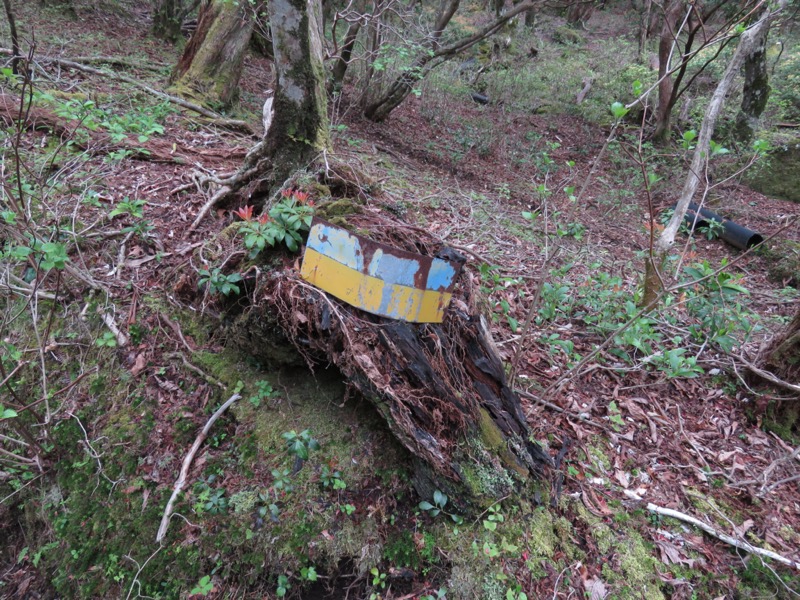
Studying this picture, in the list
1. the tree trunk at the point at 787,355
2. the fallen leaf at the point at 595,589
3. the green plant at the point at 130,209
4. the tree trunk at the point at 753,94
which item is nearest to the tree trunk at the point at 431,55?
the green plant at the point at 130,209

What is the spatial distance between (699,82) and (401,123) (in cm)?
1018

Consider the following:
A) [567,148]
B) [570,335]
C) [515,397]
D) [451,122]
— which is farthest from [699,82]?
[515,397]

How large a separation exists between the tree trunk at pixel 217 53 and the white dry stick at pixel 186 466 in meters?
5.22

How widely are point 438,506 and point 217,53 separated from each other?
6.94m

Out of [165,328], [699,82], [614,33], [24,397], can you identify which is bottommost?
[24,397]

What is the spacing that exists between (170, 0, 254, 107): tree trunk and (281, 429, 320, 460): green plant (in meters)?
5.58

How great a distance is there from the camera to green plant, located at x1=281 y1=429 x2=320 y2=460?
7.21 feet

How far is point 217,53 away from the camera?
6125mm

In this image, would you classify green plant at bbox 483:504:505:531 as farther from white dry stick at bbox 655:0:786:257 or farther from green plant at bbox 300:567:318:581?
white dry stick at bbox 655:0:786:257

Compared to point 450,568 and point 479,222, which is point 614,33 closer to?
point 479,222

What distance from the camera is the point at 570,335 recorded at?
3686mm

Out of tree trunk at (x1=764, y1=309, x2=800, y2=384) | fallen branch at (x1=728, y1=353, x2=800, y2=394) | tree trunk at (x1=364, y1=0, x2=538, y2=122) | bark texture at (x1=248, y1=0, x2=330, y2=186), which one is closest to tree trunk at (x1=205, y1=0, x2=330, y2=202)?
bark texture at (x1=248, y1=0, x2=330, y2=186)

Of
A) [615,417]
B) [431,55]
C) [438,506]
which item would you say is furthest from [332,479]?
[431,55]

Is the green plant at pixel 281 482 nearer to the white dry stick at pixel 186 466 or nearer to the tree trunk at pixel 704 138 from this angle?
the white dry stick at pixel 186 466
